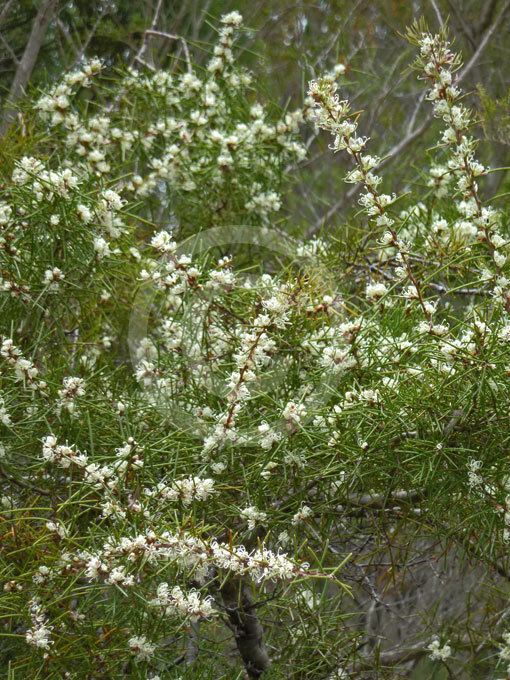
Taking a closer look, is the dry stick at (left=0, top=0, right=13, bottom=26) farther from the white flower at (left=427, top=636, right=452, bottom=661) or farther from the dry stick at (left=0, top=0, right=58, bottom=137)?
the white flower at (left=427, top=636, right=452, bottom=661)

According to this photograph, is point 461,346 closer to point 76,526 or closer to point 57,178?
point 76,526

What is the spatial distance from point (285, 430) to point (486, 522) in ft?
1.23

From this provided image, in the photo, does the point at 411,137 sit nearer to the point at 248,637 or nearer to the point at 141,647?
the point at 248,637

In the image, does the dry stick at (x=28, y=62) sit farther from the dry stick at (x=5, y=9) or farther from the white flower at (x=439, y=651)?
the white flower at (x=439, y=651)

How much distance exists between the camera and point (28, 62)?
124 inches

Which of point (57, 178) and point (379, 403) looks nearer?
point (379, 403)

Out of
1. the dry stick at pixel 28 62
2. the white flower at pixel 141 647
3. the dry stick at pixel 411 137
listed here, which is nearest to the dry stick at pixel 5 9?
the dry stick at pixel 28 62

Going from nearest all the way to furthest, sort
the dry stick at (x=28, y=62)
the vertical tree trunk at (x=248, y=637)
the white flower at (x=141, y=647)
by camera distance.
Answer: the white flower at (x=141, y=647), the vertical tree trunk at (x=248, y=637), the dry stick at (x=28, y=62)

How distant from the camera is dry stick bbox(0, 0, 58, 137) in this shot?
2961 mm

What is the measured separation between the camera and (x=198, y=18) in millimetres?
4207

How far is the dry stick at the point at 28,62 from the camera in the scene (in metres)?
2.96

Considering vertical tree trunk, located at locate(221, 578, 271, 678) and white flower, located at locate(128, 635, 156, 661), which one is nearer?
white flower, located at locate(128, 635, 156, 661)

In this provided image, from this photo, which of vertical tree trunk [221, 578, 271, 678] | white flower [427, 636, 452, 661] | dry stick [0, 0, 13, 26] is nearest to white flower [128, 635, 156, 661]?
vertical tree trunk [221, 578, 271, 678]

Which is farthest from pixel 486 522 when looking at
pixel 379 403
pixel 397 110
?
pixel 397 110
